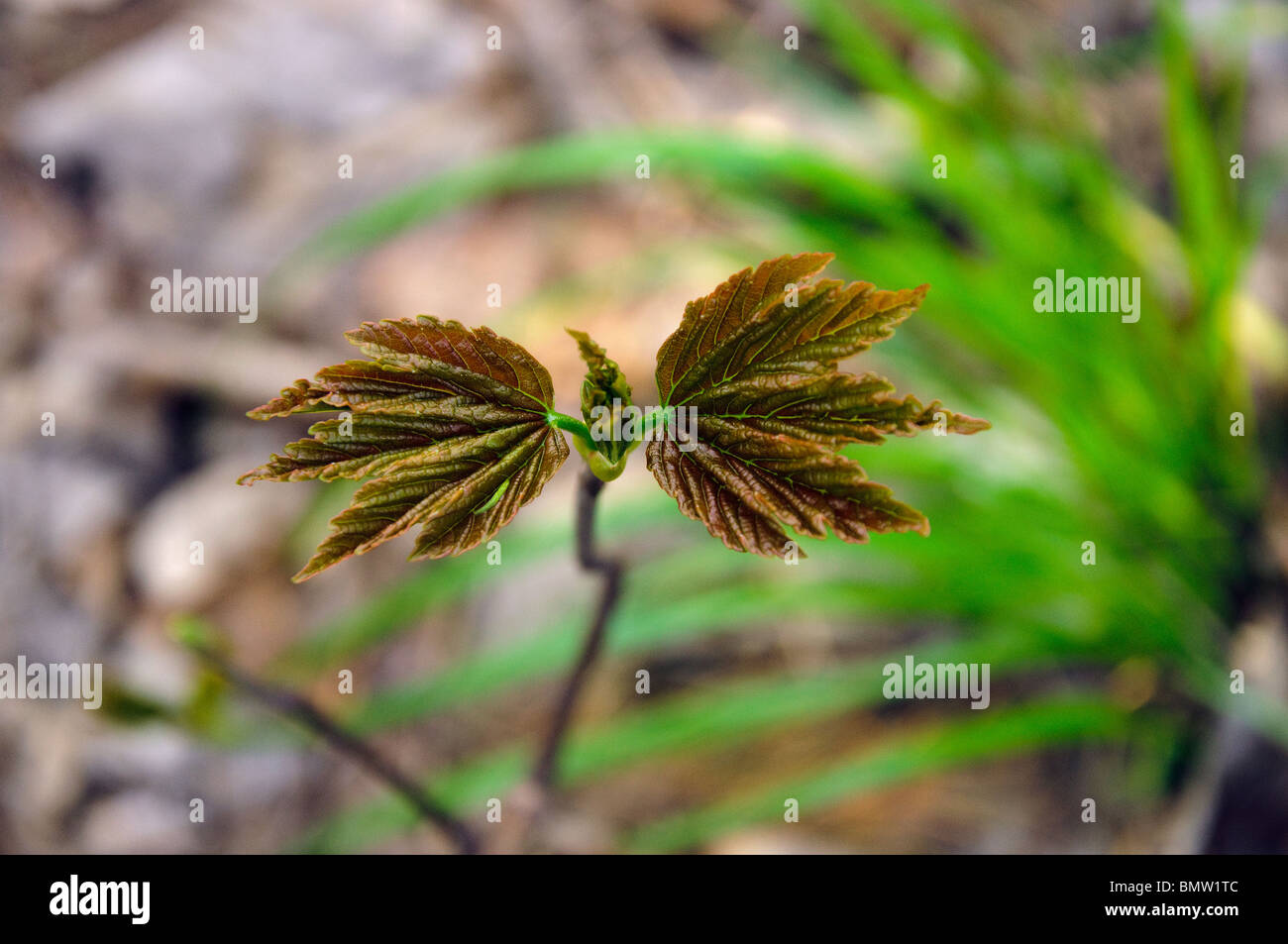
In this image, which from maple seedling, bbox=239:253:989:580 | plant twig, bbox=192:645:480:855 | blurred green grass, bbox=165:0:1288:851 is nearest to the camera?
maple seedling, bbox=239:253:989:580

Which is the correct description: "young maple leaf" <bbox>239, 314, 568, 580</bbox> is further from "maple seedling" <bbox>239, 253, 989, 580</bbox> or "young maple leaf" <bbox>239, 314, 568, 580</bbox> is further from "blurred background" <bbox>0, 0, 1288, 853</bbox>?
"blurred background" <bbox>0, 0, 1288, 853</bbox>

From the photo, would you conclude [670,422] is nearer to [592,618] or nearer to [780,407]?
[780,407]

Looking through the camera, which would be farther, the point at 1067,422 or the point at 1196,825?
the point at 1067,422

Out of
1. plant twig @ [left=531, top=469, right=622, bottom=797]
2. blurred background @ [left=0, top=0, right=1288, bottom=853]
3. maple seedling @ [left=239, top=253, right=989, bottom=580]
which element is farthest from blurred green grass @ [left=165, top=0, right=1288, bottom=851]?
maple seedling @ [left=239, top=253, right=989, bottom=580]

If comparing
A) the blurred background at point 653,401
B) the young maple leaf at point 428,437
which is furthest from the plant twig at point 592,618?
the blurred background at point 653,401

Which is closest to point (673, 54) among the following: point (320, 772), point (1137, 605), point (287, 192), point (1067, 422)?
point (287, 192)

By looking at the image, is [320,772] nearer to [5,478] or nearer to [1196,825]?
[5,478]

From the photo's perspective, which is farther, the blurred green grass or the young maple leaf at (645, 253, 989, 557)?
the blurred green grass
